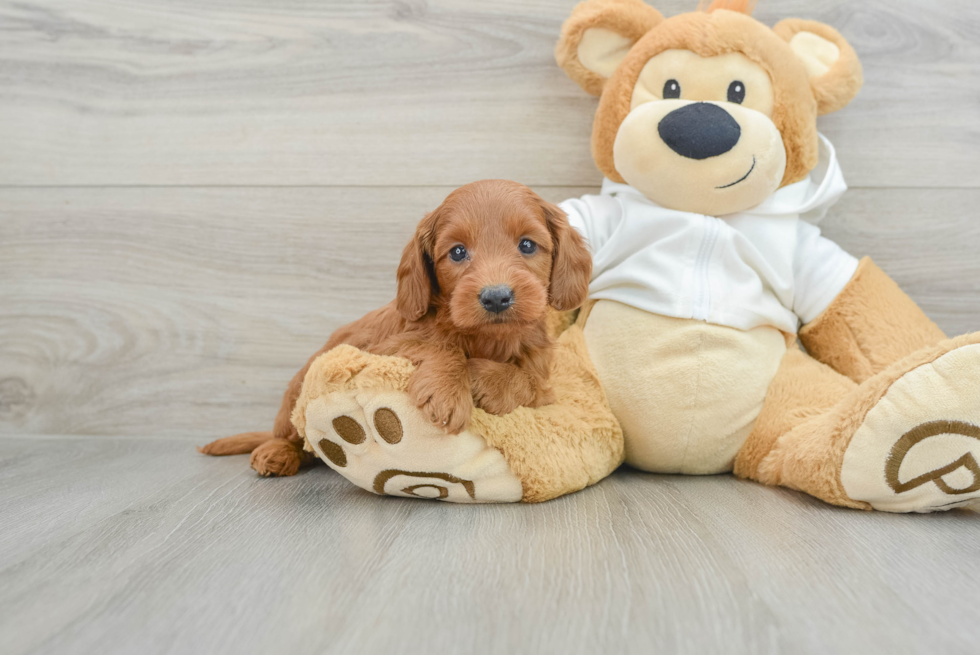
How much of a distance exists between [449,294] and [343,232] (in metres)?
0.63

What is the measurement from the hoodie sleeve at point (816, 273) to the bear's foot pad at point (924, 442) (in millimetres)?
343

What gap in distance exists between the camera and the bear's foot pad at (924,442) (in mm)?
923

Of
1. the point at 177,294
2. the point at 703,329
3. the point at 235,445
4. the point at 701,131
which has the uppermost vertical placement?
the point at 701,131

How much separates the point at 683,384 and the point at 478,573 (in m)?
0.54

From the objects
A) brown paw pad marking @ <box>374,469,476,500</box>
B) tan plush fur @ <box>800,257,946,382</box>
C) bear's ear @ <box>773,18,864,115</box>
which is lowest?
brown paw pad marking @ <box>374,469,476,500</box>

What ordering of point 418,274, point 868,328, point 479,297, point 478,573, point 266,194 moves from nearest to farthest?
point 478,573, point 479,297, point 418,274, point 868,328, point 266,194

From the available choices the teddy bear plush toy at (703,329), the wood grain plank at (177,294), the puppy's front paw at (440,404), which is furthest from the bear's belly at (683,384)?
the wood grain plank at (177,294)

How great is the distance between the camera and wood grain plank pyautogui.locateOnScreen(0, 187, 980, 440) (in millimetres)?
1538

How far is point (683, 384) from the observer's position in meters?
1.15

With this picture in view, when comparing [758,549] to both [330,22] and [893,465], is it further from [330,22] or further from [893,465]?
[330,22]

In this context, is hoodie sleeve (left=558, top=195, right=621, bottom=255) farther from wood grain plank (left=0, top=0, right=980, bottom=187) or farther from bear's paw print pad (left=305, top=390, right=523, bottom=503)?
bear's paw print pad (left=305, top=390, right=523, bottom=503)

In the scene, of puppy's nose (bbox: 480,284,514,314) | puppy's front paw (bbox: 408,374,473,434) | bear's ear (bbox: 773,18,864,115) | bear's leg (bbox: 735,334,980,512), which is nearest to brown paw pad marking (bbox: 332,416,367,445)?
puppy's front paw (bbox: 408,374,473,434)

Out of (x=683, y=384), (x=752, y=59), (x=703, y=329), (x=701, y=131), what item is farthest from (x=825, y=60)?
(x=683, y=384)

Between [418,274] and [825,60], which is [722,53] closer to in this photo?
[825,60]
